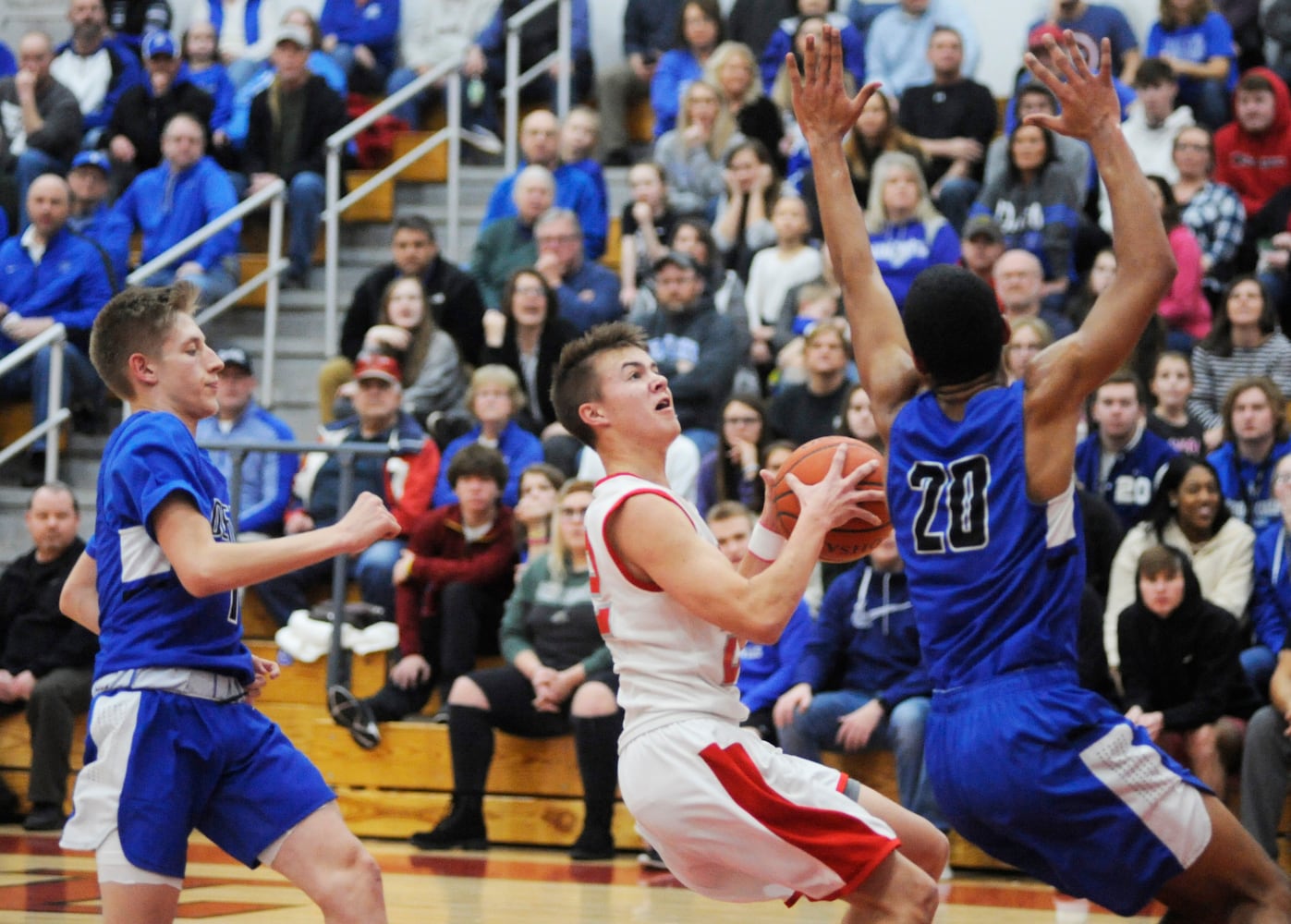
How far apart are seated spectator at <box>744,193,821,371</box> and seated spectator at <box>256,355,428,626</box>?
2.02 meters

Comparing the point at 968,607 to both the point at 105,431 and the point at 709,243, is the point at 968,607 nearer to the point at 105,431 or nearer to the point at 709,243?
the point at 709,243

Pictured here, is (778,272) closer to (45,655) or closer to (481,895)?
(45,655)

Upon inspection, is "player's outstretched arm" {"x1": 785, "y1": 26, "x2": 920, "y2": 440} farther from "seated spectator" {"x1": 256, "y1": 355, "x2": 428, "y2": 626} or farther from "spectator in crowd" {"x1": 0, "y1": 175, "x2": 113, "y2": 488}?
"spectator in crowd" {"x1": 0, "y1": 175, "x2": 113, "y2": 488}

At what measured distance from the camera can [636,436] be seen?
3.82 m

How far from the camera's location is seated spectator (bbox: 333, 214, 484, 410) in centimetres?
992

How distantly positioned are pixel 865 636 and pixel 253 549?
423 cm

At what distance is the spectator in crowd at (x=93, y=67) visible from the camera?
501 inches

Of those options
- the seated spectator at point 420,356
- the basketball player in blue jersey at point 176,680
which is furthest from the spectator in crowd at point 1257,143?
the basketball player in blue jersey at point 176,680

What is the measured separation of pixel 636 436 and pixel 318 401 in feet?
23.9

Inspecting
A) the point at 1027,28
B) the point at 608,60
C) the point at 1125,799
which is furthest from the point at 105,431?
the point at 1125,799

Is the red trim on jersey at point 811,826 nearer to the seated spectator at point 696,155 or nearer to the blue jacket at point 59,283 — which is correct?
the seated spectator at point 696,155

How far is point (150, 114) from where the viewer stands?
1220 cm

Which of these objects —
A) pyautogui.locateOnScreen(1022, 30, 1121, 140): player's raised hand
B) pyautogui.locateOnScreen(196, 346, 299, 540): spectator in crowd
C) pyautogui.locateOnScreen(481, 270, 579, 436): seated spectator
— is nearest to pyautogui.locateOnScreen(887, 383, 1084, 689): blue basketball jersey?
pyautogui.locateOnScreen(1022, 30, 1121, 140): player's raised hand

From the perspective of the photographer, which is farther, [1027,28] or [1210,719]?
[1027,28]
